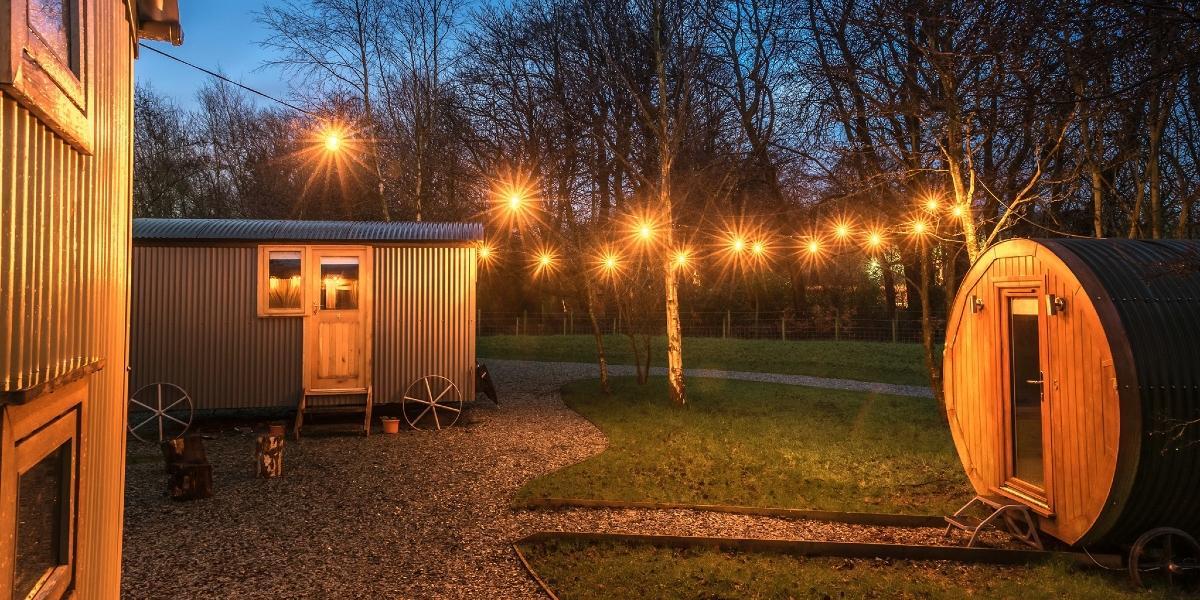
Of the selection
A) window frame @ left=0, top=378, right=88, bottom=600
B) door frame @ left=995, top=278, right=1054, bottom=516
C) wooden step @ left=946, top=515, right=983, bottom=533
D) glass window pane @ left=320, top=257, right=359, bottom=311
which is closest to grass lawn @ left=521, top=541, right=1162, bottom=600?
wooden step @ left=946, top=515, right=983, bottom=533

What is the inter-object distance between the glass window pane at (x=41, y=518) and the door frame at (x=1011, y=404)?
6331 millimetres

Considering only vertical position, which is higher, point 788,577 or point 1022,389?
point 1022,389

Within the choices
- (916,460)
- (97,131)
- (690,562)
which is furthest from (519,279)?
(97,131)

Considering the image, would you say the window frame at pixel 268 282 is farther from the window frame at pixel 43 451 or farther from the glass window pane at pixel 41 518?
the glass window pane at pixel 41 518

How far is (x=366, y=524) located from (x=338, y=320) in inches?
214

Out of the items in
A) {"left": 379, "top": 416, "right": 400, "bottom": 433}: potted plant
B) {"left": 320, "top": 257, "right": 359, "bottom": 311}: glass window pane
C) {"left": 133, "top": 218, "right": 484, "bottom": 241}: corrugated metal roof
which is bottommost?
{"left": 379, "top": 416, "right": 400, "bottom": 433}: potted plant

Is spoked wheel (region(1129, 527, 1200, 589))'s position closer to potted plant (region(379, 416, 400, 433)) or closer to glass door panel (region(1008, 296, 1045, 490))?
glass door panel (region(1008, 296, 1045, 490))

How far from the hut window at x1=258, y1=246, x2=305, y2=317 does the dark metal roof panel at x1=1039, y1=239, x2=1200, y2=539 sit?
33.4 ft

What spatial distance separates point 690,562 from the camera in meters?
5.51

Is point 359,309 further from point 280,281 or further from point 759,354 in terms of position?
point 759,354

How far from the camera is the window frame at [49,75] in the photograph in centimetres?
167

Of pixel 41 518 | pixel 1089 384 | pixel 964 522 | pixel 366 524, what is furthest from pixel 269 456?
pixel 1089 384

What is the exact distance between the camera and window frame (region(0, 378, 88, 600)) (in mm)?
1777

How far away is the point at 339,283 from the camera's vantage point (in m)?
11.3
